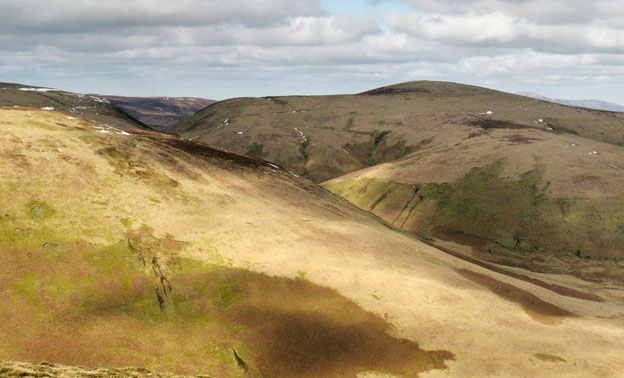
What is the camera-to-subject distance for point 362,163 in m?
188

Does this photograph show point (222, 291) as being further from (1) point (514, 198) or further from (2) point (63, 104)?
(2) point (63, 104)

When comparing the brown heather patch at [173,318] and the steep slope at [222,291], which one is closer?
the brown heather patch at [173,318]

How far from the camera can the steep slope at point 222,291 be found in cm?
2869

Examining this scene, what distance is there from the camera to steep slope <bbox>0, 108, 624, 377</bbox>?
2869cm

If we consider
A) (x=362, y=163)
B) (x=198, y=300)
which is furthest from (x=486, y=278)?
(x=362, y=163)

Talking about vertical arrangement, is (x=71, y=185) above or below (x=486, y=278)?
above

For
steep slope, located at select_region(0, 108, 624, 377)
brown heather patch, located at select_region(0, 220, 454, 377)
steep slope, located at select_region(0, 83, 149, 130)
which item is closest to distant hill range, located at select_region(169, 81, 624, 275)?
steep slope, located at select_region(0, 108, 624, 377)

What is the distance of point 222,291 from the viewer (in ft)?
115

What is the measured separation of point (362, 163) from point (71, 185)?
503ft

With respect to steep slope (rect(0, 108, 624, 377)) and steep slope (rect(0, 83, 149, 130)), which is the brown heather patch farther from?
steep slope (rect(0, 83, 149, 130))

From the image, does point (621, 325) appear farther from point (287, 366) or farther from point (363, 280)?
point (287, 366)

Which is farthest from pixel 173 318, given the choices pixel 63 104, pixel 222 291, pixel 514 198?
pixel 63 104

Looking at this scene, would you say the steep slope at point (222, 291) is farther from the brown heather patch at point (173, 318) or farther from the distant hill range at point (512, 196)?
the distant hill range at point (512, 196)

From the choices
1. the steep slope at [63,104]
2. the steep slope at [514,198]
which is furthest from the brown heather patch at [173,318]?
the steep slope at [63,104]
